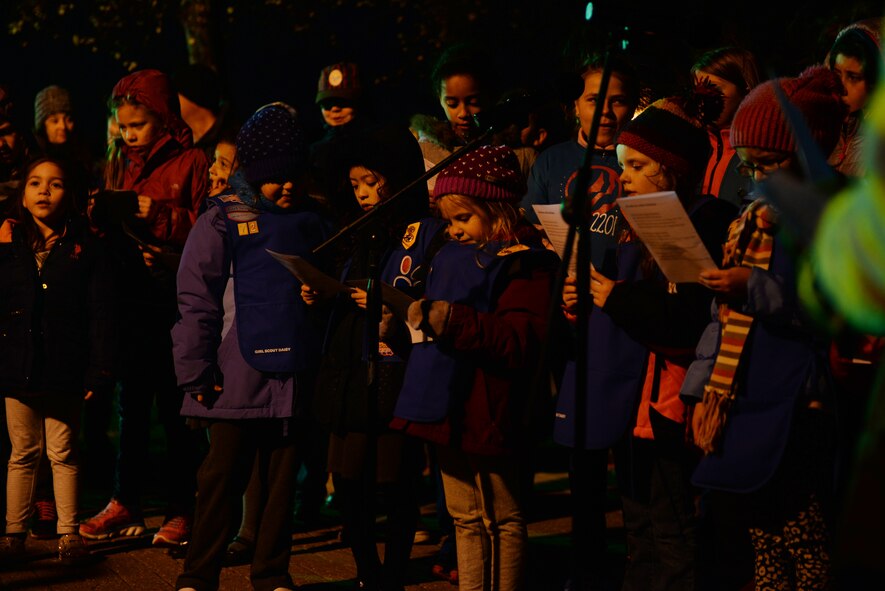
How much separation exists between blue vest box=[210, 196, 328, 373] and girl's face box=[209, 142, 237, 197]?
112 centimetres

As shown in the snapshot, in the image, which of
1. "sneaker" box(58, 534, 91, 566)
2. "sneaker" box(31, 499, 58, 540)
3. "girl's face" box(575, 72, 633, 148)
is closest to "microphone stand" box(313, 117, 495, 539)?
"girl's face" box(575, 72, 633, 148)

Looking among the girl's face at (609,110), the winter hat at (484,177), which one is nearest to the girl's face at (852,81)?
the girl's face at (609,110)

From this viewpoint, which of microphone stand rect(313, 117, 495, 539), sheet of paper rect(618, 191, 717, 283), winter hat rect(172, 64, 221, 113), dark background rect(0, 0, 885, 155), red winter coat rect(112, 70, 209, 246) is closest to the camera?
sheet of paper rect(618, 191, 717, 283)

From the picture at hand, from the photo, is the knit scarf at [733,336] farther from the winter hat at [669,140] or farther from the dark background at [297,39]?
the dark background at [297,39]

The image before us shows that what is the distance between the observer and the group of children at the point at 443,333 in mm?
3742

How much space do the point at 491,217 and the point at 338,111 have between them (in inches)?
125

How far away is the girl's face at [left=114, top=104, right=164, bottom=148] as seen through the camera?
6.47 meters

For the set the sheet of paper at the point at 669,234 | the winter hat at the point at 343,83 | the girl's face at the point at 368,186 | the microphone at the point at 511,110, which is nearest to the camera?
the sheet of paper at the point at 669,234

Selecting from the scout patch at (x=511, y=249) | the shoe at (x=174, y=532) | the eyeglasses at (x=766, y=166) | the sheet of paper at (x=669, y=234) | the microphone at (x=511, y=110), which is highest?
the microphone at (x=511, y=110)

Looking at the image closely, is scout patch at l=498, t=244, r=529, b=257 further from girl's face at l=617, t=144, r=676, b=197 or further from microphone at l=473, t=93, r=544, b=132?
microphone at l=473, t=93, r=544, b=132

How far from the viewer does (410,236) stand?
16.4ft

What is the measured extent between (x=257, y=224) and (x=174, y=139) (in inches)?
68.4

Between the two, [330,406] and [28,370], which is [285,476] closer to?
[330,406]

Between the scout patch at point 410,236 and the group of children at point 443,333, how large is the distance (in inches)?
0.6
